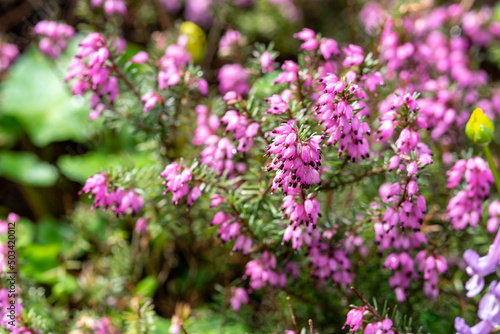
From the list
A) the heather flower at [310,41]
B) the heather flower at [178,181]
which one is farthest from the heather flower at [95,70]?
the heather flower at [310,41]

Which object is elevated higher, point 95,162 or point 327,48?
point 327,48

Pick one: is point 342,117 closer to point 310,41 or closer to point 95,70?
point 310,41

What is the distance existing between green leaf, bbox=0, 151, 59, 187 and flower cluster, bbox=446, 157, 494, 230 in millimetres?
2161

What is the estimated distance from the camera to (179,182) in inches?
59.0

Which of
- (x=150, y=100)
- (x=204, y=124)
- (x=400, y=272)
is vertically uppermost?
(x=150, y=100)

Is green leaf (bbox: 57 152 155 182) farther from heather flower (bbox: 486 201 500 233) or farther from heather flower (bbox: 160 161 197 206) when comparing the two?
heather flower (bbox: 486 201 500 233)

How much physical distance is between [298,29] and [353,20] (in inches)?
50.6

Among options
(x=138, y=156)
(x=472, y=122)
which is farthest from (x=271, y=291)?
(x=138, y=156)

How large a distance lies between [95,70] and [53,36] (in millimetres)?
1127

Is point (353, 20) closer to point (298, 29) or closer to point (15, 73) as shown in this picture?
point (298, 29)

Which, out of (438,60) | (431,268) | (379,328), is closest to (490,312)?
(379,328)

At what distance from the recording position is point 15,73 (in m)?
3.32

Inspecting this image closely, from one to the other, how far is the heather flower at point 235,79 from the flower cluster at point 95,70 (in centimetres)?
67

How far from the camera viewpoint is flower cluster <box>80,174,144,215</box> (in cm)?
158
